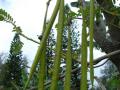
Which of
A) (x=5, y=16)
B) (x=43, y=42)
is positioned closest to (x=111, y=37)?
(x=5, y=16)

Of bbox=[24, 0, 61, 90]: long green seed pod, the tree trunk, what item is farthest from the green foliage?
the tree trunk

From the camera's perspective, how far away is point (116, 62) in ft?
6.64

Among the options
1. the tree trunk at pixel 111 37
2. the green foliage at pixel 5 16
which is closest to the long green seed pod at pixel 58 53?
the green foliage at pixel 5 16

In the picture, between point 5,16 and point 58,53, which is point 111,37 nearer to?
point 5,16

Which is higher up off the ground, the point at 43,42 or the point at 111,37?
the point at 43,42

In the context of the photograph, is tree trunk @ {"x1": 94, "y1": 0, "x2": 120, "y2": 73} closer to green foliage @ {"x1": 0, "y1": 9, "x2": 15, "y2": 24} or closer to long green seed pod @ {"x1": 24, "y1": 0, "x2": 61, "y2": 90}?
green foliage @ {"x1": 0, "y1": 9, "x2": 15, "y2": 24}

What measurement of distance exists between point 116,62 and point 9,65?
20.6 metres

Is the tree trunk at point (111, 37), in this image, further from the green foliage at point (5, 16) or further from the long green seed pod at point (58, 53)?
the long green seed pod at point (58, 53)

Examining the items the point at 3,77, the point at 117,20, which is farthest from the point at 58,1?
the point at 3,77

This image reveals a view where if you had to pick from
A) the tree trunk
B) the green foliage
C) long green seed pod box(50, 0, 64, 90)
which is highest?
the green foliage

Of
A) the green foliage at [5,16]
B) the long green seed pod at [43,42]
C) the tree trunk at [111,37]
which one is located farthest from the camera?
the tree trunk at [111,37]

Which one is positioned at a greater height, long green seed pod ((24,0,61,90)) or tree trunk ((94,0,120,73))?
long green seed pod ((24,0,61,90))

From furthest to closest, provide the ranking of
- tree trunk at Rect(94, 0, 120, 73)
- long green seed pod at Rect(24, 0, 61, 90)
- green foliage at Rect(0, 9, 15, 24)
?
tree trunk at Rect(94, 0, 120, 73) < green foliage at Rect(0, 9, 15, 24) < long green seed pod at Rect(24, 0, 61, 90)

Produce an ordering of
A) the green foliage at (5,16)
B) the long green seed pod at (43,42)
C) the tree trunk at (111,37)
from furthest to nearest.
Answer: the tree trunk at (111,37)
the green foliage at (5,16)
the long green seed pod at (43,42)
